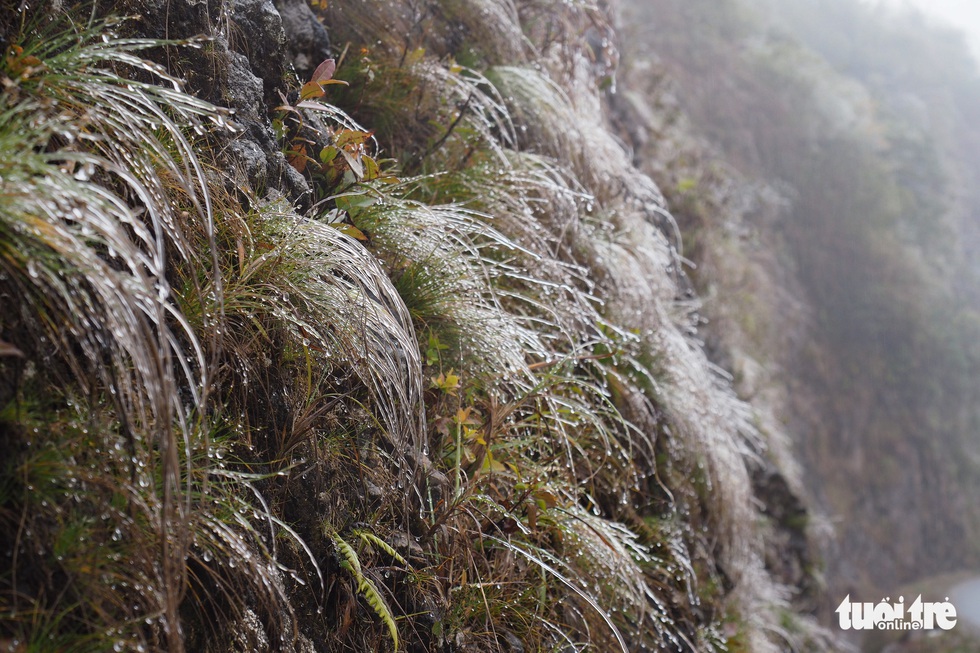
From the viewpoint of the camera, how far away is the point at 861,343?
11828 millimetres

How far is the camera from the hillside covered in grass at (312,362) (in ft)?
3.10

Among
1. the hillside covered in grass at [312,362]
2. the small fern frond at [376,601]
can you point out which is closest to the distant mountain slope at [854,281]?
the hillside covered in grass at [312,362]

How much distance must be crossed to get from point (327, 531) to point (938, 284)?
13.8m

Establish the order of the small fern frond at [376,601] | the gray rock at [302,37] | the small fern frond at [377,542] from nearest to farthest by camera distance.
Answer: the small fern frond at [376,601], the small fern frond at [377,542], the gray rock at [302,37]

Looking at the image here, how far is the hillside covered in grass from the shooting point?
0.95 meters

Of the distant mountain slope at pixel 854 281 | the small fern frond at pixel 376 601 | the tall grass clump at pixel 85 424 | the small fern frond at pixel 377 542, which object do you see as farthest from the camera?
the distant mountain slope at pixel 854 281

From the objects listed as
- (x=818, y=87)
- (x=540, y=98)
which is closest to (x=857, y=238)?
(x=818, y=87)

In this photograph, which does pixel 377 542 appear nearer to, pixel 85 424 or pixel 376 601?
pixel 376 601

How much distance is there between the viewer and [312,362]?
4.68 feet

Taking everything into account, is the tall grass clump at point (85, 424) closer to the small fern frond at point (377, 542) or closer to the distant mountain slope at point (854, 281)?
the small fern frond at point (377, 542)

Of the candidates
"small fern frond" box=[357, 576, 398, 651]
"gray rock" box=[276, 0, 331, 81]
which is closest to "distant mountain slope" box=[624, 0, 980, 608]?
"gray rock" box=[276, 0, 331, 81]

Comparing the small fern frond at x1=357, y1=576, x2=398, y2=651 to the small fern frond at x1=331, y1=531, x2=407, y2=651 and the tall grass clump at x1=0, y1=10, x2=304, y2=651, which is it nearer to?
the small fern frond at x1=331, y1=531, x2=407, y2=651

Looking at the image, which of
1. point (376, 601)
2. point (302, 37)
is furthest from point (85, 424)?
point (302, 37)

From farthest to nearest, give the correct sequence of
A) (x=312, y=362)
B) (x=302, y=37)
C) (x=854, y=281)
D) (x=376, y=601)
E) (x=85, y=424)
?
(x=854, y=281), (x=302, y=37), (x=312, y=362), (x=376, y=601), (x=85, y=424)
